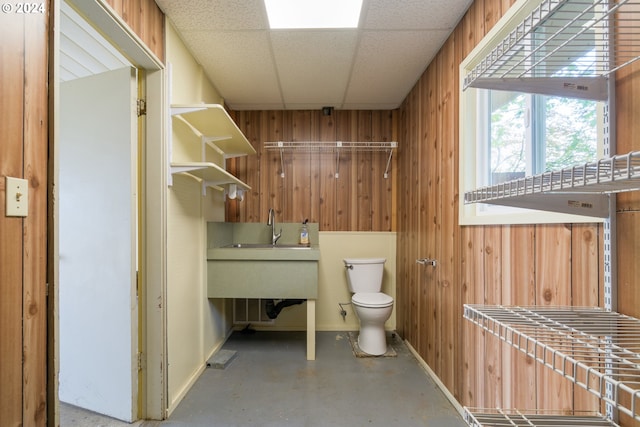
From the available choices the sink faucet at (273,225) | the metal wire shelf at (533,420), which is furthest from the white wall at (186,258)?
the metal wire shelf at (533,420)

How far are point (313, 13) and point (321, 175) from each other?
1559mm

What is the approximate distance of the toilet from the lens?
235 centimetres

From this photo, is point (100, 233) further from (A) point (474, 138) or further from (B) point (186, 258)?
(A) point (474, 138)

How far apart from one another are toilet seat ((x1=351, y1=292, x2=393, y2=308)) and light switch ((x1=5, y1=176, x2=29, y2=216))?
2072 mm

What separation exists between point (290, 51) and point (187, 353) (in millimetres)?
2163

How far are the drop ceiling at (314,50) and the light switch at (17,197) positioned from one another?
1247 mm

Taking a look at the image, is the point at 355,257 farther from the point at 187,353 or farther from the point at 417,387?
the point at 187,353

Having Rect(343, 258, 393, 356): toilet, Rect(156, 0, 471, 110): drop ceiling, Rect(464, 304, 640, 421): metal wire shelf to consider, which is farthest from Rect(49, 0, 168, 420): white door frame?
Rect(464, 304, 640, 421): metal wire shelf

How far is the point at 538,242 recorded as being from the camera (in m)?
1.15

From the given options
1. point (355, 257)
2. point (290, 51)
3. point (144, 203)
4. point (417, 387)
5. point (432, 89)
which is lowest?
point (417, 387)

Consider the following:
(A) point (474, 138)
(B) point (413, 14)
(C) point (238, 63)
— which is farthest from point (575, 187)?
(C) point (238, 63)

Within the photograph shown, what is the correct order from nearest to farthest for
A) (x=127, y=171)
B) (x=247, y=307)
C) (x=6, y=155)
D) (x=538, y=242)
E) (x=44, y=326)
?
1. (x=6, y=155)
2. (x=44, y=326)
3. (x=538, y=242)
4. (x=127, y=171)
5. (x=247, y=307)

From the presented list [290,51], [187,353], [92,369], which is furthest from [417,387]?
[290,51]

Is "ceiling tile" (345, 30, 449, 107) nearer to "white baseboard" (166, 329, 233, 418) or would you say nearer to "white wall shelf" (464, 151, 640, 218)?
"white wall shelf" (464, 151, 640, 218)
